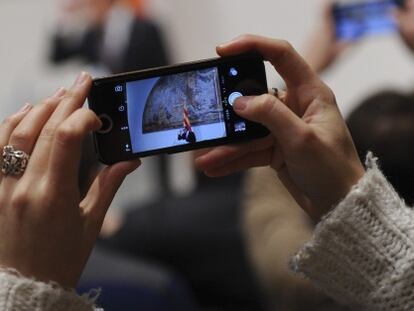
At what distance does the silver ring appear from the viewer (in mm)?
748

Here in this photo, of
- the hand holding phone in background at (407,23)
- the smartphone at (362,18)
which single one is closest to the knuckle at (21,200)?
the hand holding phone in background at (407,23)

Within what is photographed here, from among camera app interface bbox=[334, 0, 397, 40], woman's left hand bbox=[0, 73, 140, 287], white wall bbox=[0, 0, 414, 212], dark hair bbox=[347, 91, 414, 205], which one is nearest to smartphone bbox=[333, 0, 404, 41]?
camera app interface bbox=[334, 0, 397, 40]

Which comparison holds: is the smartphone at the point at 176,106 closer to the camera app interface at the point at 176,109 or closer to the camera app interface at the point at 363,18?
the camera app interface at the point at 176,109

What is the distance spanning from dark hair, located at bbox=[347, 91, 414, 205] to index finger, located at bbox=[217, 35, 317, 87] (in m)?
0.49

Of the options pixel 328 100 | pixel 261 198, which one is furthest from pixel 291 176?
pixel 261 198

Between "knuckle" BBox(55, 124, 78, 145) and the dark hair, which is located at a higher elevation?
"knuckle" BBox(55, 124, 78, 145)

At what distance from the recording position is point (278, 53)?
0.80 metres

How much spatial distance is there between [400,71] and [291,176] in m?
2.07

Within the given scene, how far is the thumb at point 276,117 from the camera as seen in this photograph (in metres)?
0.76

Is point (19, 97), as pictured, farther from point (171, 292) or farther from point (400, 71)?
point (171, 292)

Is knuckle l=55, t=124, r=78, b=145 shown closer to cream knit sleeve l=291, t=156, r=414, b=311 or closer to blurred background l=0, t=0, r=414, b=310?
cream knit sleeve l=291, t=156, r=414, b=311

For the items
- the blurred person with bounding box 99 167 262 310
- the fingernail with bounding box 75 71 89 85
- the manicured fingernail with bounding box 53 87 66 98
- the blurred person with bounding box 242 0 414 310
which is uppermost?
the fingernail with bounding box 75 71 89 85

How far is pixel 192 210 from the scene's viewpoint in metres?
2.16

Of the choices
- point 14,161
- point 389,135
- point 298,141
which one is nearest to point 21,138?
point 14,161
